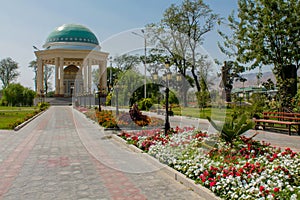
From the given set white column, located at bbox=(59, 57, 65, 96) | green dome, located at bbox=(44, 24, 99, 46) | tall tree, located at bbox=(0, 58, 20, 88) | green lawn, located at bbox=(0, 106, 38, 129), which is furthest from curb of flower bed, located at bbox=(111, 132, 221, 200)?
tall tree, located at bbox=(0, 58, 20, 88)

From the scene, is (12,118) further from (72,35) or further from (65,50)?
(72,35)

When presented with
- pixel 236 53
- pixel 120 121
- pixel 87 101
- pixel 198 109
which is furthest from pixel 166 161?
pixel 87 101

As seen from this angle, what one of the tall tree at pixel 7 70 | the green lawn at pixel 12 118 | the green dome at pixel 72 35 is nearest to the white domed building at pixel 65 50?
the green dome at pixel 72 35

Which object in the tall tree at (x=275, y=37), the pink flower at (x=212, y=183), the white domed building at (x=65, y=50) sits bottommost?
the pink flower at (x=212, y=183)

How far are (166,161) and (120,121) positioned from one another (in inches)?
309

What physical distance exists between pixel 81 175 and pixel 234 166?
9.27 feet

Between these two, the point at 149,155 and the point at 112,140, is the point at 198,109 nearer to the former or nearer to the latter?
the point at 112,140

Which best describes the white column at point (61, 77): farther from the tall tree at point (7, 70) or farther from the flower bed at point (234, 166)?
the flower bed at point (234, 166)

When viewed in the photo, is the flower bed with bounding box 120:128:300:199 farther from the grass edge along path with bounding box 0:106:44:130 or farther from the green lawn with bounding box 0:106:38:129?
the green lawn with bounding box 0:106:38:129

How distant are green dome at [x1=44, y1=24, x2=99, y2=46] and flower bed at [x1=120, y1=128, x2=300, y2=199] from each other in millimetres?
52256

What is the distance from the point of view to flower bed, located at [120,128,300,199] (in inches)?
163

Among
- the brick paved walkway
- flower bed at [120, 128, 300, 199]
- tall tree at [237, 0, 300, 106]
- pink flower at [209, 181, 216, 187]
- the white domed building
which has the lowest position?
the brick paved walkway

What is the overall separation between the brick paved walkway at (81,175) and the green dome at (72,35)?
165ft

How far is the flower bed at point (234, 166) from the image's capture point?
4.15 meters
